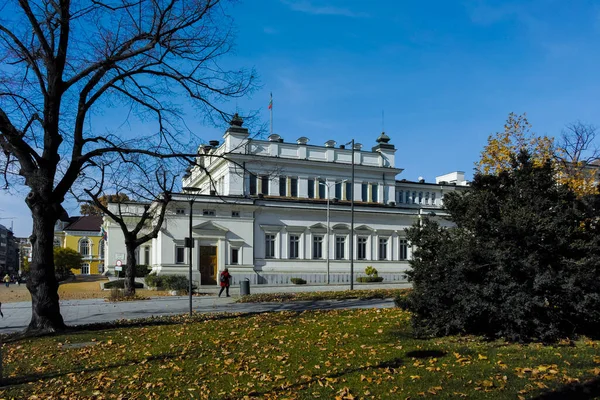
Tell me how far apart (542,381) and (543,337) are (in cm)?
228

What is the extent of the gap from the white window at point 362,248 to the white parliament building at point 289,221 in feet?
0.32

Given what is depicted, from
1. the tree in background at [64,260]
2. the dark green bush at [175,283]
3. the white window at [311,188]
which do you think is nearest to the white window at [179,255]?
the dark green bush at [175,283]

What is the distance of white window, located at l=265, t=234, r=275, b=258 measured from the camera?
46594 millimetres

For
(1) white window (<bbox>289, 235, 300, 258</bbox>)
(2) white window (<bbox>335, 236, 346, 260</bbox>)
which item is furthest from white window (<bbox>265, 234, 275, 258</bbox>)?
(2) white window (<bbox>335, 236, 346, 260</bbox>)

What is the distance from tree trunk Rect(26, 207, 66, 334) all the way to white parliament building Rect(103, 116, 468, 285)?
23201 mm

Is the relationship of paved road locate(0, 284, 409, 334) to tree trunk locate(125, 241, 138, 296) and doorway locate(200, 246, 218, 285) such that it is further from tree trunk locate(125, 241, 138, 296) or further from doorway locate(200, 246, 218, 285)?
doorway locate(200, 246, 218, 285)

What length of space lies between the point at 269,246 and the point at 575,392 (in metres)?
40.7

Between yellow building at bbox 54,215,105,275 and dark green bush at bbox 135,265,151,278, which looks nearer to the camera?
dark green bush at bbox 135,265,151,278

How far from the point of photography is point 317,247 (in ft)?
159

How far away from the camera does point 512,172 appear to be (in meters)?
10.6

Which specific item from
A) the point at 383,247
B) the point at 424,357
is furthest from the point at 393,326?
the point at 383,247

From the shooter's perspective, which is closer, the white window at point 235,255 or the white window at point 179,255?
the white window at point 179,255

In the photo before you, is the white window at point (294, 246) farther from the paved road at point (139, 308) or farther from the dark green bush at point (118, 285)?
the paved road at point (139, 308)

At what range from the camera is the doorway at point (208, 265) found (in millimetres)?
43522
